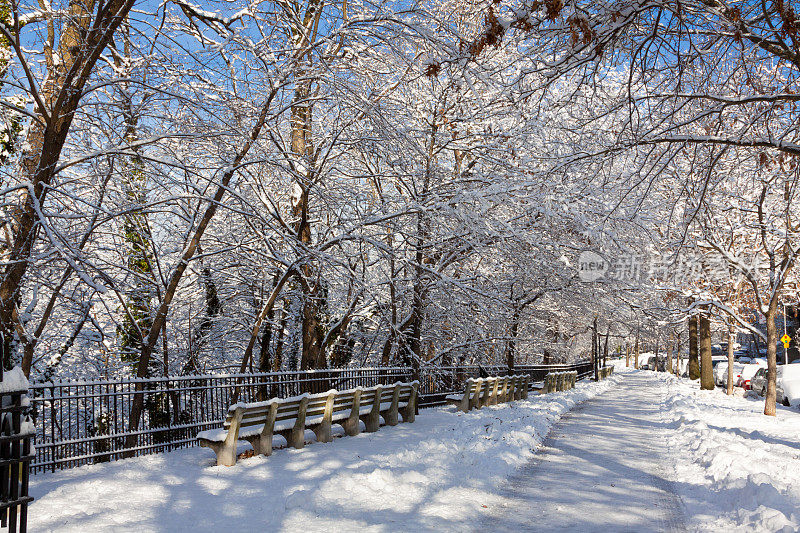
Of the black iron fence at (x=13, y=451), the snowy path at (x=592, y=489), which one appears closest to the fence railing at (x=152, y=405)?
the black iron fence at (x=13, y=451)

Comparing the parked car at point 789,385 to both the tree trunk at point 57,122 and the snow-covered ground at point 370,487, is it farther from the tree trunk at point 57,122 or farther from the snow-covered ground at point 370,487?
the tree trunk at point 57,122

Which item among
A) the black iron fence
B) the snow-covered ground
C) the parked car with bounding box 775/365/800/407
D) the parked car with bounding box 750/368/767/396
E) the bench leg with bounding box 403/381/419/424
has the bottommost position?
the parked car with bounding box 750/368/767/396

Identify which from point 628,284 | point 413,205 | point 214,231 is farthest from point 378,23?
point 628,284

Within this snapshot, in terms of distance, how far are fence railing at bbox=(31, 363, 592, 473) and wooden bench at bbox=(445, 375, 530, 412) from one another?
1.45m

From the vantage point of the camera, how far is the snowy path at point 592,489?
586cm

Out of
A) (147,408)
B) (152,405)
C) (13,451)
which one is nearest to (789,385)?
(152,405)

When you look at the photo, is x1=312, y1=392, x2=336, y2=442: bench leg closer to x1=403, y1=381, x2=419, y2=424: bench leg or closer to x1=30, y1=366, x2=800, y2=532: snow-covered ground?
x1=30, y1=366, x2=800, y2=532: snow-covered ground

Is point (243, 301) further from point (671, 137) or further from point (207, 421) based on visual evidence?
point (671, 137)

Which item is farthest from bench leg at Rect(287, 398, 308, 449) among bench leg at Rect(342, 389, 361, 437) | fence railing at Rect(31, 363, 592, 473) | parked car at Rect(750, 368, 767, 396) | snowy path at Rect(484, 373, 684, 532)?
parked car at Rect(750, 368, 767, 396)

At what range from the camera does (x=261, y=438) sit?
8680mm

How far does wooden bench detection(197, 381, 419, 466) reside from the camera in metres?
8.03

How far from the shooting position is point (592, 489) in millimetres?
7207

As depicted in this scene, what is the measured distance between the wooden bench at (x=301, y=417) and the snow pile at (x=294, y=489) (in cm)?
27

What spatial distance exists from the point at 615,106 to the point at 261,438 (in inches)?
247
